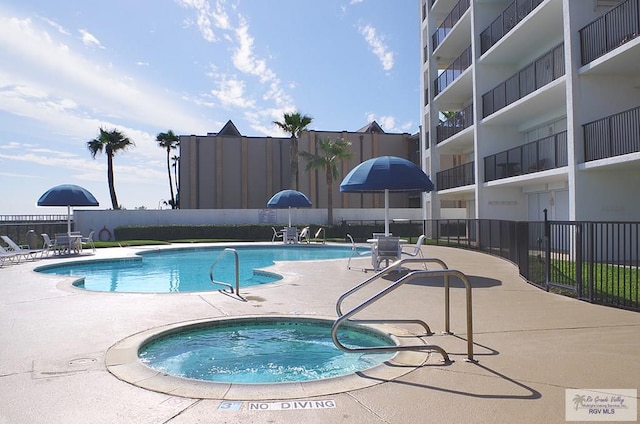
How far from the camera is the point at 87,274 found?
46.8ft

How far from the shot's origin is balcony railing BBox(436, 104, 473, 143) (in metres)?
25.0

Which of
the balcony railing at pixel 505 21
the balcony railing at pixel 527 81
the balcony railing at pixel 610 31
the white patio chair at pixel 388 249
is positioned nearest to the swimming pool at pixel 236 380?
the white patio chair at pixel 388 249

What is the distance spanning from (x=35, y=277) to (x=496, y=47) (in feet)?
65.1

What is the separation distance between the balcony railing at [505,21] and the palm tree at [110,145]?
26494mm

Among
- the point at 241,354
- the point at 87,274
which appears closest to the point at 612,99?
the point at 241,354

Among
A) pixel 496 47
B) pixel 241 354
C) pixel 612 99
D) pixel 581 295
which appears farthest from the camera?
pixel 496 47

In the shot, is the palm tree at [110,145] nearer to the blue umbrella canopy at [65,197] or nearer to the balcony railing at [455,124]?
the blue umbrella canopy at [65,197]

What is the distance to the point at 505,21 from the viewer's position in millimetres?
20828

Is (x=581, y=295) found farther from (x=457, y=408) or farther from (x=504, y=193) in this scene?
(x=504, y=193)

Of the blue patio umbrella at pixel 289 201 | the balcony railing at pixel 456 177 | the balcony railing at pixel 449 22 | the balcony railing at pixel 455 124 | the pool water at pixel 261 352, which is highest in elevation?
the balcony railing at pixel 449 22

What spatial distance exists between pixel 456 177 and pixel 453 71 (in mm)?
6277

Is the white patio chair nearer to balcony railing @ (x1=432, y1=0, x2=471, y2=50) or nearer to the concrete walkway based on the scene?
the concrete walkway

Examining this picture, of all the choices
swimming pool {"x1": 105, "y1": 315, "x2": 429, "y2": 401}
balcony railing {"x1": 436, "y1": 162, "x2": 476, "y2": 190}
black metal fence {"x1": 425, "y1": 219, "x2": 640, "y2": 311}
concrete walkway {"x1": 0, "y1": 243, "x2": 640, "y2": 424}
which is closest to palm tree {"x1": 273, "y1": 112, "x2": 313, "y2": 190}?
balcony railing {"x1": 436, "y1": 162, "x2": 476, "y2": 190}

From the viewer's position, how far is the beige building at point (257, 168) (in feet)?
138
